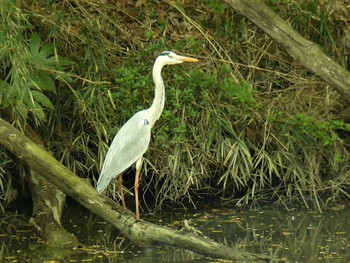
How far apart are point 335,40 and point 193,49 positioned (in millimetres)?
1368

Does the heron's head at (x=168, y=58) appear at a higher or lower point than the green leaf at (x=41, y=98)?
higher

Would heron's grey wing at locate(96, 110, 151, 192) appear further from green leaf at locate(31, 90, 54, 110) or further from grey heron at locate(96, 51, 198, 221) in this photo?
green leaf at locate(31, 90, 54, 110)

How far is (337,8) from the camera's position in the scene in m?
7.80

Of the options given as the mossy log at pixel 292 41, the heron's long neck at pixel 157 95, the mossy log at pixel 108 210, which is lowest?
the mossy log at pixel 108 210

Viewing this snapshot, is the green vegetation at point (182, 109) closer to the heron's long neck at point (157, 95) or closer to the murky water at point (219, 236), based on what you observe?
the murky water at point (219, 236)

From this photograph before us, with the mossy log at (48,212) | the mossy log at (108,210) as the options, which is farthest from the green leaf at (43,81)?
the mossy log at (108,210)

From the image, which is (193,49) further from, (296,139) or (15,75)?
(15,75)

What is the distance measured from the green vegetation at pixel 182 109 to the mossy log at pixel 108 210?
95 cm

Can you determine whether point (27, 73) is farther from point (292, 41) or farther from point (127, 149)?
point (292, 41)

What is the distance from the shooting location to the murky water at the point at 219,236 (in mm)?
6230

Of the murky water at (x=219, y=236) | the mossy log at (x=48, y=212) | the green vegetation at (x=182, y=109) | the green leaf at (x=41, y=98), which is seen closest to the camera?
the murky water at (x=219, y=236)

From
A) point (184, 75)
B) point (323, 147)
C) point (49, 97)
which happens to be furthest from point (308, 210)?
point (49, 97)

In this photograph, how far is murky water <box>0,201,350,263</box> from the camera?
6.23m

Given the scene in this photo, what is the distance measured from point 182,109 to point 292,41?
48.7 inches
